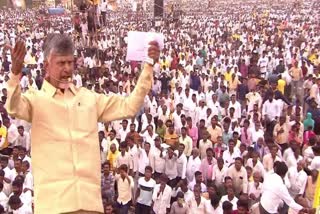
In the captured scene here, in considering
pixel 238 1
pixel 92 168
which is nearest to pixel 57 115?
pixel 92 168

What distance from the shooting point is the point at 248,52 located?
15.9 m

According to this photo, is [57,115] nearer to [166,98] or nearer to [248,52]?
[166,98]

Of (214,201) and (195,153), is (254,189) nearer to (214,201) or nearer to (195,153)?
(214,201)

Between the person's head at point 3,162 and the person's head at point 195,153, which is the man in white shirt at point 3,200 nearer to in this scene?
the person's head at point 3,162

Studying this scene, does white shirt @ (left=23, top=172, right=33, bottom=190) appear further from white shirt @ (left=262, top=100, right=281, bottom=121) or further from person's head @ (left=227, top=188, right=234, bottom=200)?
white shirt @ (left=262, top=100, right=281, bottom=121)

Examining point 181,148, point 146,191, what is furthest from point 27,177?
point 181,148

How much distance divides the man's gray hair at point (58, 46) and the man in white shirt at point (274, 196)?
13.5ft

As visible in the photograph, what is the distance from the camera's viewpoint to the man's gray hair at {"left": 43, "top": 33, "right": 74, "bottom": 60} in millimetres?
2166

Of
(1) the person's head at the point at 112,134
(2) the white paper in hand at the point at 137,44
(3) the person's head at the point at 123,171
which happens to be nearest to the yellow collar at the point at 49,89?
(2) the white paper in hand at the point at 137,44

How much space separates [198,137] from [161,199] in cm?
240

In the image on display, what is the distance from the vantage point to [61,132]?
2127 millimetres

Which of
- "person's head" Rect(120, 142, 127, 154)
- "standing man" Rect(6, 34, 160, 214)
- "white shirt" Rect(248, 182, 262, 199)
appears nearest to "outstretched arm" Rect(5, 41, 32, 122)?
"standing man" Rect(6, 34, 160, 214)

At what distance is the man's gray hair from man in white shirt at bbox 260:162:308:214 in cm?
410

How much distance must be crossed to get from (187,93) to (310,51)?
7115mm
